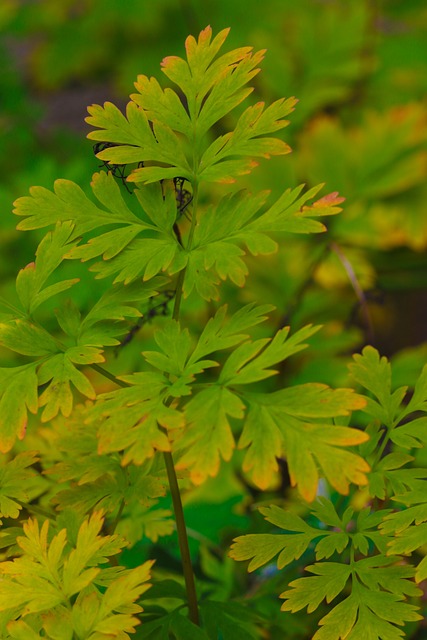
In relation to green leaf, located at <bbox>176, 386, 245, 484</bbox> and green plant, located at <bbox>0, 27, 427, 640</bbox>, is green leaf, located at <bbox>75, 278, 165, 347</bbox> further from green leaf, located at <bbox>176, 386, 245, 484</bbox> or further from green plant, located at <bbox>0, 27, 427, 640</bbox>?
green leaf, located at <bbox>176, 386, 245, 484</bbox>

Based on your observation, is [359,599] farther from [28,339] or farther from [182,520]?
[28,339]

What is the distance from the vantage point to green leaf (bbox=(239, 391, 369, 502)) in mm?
527

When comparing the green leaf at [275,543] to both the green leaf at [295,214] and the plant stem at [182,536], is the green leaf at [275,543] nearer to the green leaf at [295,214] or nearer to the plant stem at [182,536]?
the plant stem at [182,536]

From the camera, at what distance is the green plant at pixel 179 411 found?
0.55 metres

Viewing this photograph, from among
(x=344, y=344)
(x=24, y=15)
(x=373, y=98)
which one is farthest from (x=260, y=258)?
(x=24, y=15)

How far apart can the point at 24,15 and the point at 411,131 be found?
1.58 metres

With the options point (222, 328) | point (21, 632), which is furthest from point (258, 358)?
point (21, 632)

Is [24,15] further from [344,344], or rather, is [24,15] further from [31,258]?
[344,344]

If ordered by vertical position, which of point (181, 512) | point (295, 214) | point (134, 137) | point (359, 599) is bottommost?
point (359, 599)

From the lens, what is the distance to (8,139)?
2.23 meters

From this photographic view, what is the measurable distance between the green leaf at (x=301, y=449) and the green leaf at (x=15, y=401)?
18cm

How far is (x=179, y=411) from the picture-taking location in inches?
23.3

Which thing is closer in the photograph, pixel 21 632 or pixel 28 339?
pixel 21 632

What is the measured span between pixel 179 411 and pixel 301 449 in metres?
0.11
